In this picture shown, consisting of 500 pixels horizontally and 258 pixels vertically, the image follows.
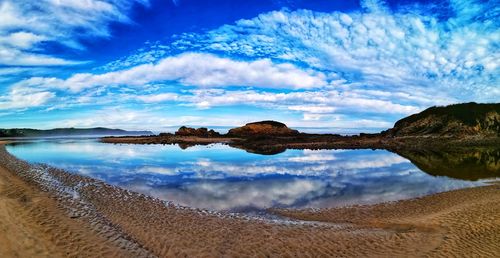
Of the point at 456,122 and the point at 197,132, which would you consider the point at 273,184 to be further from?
the point at 197,132

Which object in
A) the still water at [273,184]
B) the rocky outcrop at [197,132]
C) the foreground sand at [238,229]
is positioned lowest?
the foreground sand at [238,229]

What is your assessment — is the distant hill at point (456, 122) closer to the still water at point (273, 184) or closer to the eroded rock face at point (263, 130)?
the eroded rock face at point (263, 130)

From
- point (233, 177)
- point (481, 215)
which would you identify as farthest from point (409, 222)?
point (233, 177)

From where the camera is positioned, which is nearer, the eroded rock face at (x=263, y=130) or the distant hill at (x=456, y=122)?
the distant hill at (x=456, y=122)

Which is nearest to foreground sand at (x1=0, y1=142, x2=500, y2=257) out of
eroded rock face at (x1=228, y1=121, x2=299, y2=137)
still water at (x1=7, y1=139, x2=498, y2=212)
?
still water at (x1=7, y1=139, x2=498, y2=212)

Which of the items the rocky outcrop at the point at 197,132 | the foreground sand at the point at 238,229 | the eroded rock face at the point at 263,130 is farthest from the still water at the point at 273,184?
the rocky outcrop at the point at 197,132

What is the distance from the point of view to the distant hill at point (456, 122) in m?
56.1

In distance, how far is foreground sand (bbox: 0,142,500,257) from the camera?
31.6 feet

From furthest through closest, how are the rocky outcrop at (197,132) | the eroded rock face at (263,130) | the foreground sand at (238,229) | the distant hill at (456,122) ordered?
the rocky outcrop at (197,132)
the eroded rock face at (263,130)
the distant hill at (456,122)
the foreground sand at (238,229)

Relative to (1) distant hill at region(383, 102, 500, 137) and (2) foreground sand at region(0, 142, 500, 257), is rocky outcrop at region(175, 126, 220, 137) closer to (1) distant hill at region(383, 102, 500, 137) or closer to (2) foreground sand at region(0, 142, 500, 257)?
(1) distant hill at region(383, 102, 500, 137)

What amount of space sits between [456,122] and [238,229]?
194ft

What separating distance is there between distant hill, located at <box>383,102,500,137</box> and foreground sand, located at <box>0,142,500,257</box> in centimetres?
4614

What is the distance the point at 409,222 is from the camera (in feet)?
40.7

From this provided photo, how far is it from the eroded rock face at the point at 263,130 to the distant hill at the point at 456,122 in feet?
77.9
